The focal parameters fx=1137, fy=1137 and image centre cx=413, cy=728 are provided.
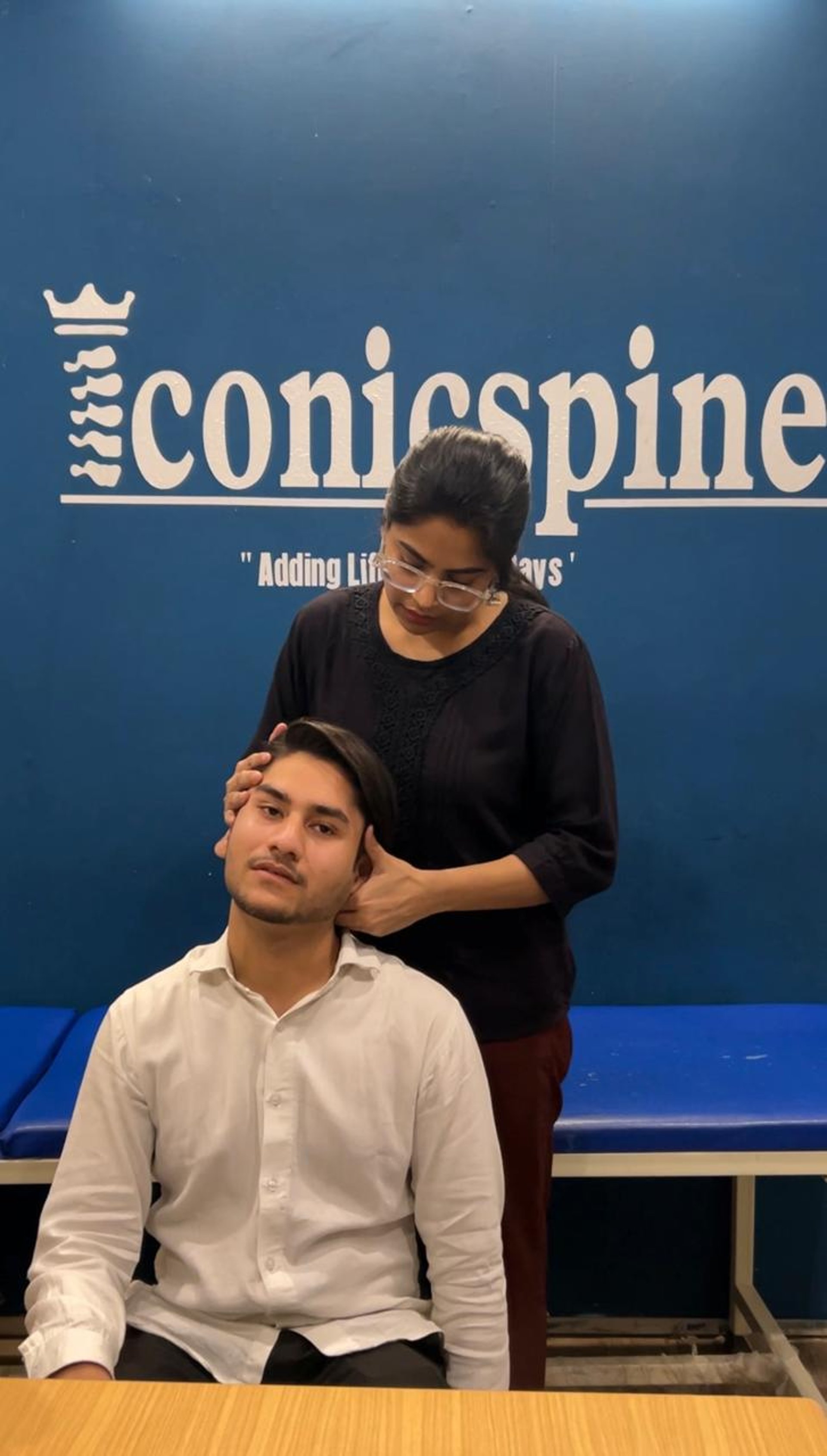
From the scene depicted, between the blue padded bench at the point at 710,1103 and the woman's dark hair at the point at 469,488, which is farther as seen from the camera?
the blue padded bench at the point at 710,1103

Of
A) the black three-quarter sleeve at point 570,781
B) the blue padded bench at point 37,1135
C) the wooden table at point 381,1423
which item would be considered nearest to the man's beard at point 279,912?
the black three-quarter sleeve at point 570,781

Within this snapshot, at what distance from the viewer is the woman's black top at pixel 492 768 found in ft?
5.25

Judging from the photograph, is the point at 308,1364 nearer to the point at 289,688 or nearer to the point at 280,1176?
the point at 280,1176

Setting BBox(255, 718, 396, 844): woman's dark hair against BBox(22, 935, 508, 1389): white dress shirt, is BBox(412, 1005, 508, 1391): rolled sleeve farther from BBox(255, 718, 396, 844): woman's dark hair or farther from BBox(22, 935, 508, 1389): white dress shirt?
BBox(255, 718, 396, 844): woman's dark hair

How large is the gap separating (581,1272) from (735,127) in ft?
8.13

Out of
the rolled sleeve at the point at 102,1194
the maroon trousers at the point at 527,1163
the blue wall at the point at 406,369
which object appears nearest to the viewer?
the rolled sleeve at the point at 102,1194

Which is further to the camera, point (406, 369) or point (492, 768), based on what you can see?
point (406, 369)

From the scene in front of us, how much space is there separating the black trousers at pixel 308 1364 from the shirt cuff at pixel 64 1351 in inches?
3.4

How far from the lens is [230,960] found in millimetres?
1523

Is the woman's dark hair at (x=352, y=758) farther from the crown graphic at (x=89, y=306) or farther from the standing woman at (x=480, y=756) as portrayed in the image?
the crown graphic at (x=89, y=306)

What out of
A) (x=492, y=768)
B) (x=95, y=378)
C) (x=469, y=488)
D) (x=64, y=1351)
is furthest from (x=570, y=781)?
(x=95, y=378)

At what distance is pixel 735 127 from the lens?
2.32m

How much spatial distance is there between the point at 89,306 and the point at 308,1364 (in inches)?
77.4

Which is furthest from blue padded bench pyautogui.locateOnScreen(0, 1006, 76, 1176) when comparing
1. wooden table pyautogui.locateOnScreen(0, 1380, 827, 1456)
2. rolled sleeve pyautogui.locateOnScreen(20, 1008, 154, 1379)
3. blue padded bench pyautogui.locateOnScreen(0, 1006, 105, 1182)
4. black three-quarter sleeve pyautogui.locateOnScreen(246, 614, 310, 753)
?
wooden table pyautogui.locateOnScreen(0, 1380, 827, 1456)
